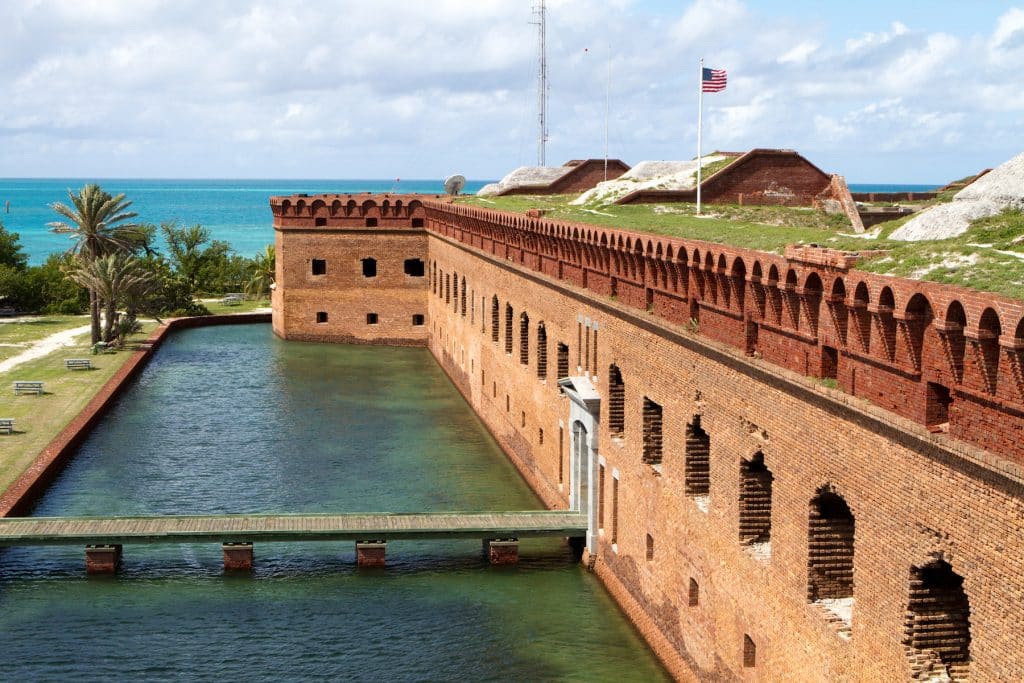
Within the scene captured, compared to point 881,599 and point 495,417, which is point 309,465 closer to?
point 495,417

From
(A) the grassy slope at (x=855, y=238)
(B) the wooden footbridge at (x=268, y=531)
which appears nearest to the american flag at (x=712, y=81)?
(A) the grassy slope at (x=855, y=238)

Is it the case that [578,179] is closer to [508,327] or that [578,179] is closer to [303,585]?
[508,327]

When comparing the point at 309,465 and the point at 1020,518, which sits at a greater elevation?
the point at 1020,518

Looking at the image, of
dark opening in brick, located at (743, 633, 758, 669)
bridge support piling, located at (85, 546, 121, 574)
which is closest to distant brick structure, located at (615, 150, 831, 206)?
bridge support piling, located at (85, 546, 121, 574)

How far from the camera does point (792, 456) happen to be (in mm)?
13867

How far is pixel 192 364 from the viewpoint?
152ft

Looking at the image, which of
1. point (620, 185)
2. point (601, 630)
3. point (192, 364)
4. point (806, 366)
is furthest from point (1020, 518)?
point (192, 364)

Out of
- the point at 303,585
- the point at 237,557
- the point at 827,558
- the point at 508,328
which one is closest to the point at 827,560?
the point at 827,558

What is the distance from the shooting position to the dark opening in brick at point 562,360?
25703mm

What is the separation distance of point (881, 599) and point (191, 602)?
1218 centimetres

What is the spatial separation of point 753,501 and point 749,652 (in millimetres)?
1699

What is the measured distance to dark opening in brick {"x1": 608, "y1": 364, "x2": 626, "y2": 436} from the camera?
21.5m

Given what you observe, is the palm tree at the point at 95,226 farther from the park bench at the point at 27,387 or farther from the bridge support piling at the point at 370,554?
the bridge support piling at the point at 370,554

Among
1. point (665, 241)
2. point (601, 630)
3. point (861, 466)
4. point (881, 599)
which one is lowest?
point (601, 630)
